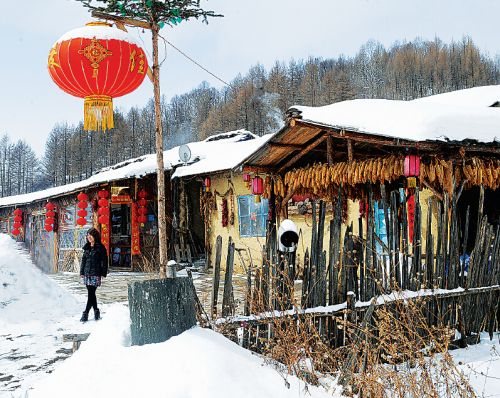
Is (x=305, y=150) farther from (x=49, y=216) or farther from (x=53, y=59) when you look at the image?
(x=49, y=216)

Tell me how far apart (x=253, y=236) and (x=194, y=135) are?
5077 centimetres

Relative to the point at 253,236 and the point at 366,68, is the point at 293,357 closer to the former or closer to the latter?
the point at 253,236

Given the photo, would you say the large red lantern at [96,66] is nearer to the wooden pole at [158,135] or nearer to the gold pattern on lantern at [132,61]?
the gold pattern on lantern at [132,61]

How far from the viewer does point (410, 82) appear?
197 feet

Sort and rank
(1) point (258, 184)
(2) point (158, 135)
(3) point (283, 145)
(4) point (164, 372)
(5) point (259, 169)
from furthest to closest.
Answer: (1) point (258, 184)
(5) point (259, 169)
(3) point (283, 145)
(2) point (158, 135)
(4) point (164, 372)

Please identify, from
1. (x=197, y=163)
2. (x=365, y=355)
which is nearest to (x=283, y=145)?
(x=365, y=355)

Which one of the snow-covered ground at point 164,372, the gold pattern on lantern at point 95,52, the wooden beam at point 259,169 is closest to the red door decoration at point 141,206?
the wooden beam at point 259,169

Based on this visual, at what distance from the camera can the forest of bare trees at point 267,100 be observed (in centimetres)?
→ 5391

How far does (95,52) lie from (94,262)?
10.7 feet

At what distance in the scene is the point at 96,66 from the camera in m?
6.52

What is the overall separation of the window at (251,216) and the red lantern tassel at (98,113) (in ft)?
24.1

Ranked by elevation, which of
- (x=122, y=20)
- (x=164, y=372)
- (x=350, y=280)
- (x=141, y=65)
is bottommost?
(x=164, y=372)

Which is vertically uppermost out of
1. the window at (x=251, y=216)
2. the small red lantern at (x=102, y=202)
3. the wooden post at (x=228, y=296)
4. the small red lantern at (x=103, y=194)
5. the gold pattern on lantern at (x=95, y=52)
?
the gold pattern on lantern at (x=95, y=52)

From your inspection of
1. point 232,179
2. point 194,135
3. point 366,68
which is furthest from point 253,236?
point 366,68
